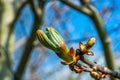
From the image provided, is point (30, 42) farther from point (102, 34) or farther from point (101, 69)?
point (101, 69)

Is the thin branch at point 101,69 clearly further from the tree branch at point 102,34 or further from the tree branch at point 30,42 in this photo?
the tree branch at point 30,42

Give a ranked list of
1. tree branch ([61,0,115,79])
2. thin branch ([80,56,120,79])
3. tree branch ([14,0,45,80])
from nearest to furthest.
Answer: thin branch ([80,56,120,79]) → tree branch ([61,0,115,79]) → tree branch ([14,0,45,80])

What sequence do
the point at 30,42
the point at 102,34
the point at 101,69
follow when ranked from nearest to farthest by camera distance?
1. the point at 101,69
2. the point at 102,34
3. the point at 30,42

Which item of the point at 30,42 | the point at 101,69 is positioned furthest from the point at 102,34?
the point at 101,69

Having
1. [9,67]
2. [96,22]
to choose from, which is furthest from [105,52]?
[9,67]

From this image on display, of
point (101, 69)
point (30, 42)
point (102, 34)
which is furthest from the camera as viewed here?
point (30, 42)

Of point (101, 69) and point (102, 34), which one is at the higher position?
point (102, 34)

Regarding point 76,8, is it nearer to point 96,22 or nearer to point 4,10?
point 96,22

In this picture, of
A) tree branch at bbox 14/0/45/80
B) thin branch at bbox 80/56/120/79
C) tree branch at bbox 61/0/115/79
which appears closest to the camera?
thin branch at bbox 80/56/120/79

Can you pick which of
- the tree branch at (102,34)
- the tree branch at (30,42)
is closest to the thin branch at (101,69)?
the tree branch at (102,34)

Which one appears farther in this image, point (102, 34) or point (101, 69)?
point (102, 34)

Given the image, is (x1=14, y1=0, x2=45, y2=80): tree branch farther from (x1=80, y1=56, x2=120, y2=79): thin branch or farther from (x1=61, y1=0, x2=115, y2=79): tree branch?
(x1=80, y1=56, x2=120, y2=79): thin branch

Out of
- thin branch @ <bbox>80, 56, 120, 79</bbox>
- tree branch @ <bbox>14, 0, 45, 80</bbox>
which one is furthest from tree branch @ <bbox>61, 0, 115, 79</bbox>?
thin branch @ <bbox>80, 56, 120, 79</bbox>
